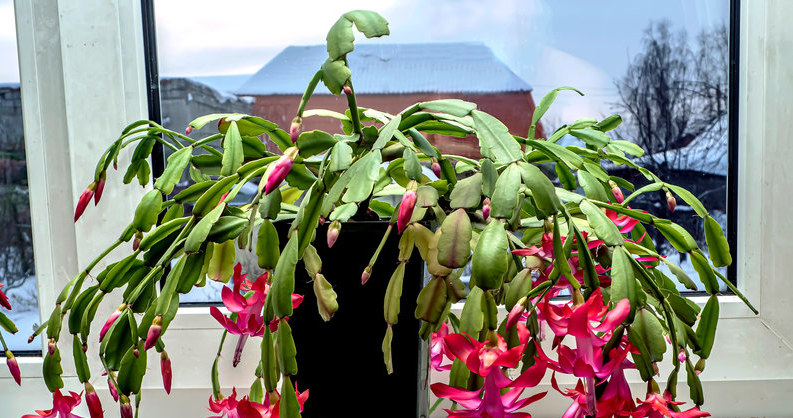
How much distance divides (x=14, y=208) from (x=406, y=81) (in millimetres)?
660

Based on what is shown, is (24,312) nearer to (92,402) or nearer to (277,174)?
(92,402)

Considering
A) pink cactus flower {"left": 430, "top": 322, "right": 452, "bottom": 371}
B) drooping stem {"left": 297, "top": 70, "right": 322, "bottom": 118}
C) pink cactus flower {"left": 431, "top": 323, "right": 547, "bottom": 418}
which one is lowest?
pink cactus flower {"left": 430, "top": 322, "right": 452, "bottom": 371}

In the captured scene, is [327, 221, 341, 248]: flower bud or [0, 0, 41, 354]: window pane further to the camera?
[0, 0, 41, 354]: window pane

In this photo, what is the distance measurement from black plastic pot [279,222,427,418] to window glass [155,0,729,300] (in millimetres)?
399

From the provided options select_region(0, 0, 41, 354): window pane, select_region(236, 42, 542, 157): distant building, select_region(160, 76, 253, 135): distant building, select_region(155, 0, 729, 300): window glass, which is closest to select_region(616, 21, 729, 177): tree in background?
select_region(155, 0, 729, 300): window glass

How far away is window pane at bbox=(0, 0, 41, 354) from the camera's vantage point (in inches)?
39.8

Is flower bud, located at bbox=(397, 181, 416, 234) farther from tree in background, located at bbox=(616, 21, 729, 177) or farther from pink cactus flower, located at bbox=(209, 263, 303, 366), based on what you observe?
tree in background, located at bbox=(616, 21, 729, 177)

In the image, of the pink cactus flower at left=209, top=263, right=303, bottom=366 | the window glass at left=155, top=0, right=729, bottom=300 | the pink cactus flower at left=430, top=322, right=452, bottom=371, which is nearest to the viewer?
the pink cactus flower at left=209, top=263, right=303, bottom=366

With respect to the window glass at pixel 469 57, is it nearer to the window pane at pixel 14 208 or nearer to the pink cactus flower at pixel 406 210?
the window pane at pixel 14 208

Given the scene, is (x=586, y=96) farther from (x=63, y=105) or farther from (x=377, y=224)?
(x=63, y=105)

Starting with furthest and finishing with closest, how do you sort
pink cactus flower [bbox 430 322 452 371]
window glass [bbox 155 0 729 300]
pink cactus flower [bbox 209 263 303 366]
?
window glass [bbox 155 0 729 300] < pink cactus flower [bbox 430 322 452 371] < pink cactus flower [bbox 209 263 303 366]

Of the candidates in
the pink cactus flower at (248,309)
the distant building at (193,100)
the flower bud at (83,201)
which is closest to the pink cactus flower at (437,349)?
the pink cactus flower at (248,309)

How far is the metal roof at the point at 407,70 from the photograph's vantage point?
3.33 feet

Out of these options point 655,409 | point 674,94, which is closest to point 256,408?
point 655,409
